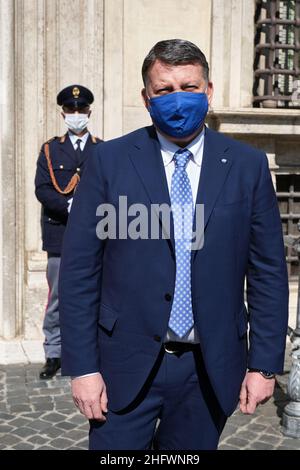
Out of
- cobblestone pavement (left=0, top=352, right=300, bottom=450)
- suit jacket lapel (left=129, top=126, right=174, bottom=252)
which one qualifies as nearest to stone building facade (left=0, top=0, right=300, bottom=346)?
cobblestone pavement (left=0, top=352, right=300, bottom=450)

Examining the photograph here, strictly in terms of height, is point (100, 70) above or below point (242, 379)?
above

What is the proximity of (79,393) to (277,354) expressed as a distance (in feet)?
2.28

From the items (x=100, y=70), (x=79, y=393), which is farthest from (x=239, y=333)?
(x=100, y=70)

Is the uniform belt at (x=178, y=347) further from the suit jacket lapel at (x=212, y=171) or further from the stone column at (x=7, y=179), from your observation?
the stone column at (x=7, y=179)

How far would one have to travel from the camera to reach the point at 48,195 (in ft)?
15.6

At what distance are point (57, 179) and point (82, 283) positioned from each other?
2723mm

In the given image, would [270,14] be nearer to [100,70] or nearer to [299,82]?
[299,82]

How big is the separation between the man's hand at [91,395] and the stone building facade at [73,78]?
342 cm

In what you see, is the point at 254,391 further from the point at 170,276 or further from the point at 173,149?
the point at 173,149

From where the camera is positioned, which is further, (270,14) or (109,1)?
(270,14)

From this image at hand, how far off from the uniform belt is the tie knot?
606mm

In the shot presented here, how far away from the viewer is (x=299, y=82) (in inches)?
248

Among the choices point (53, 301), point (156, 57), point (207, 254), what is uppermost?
point (156, 57)

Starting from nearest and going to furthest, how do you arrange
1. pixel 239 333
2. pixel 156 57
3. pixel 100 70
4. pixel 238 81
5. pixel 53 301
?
1. pixel 156 57
2. pixel 239 333
3. pixel 53 301
4. pixel 100 70
5. pixel 238 81
